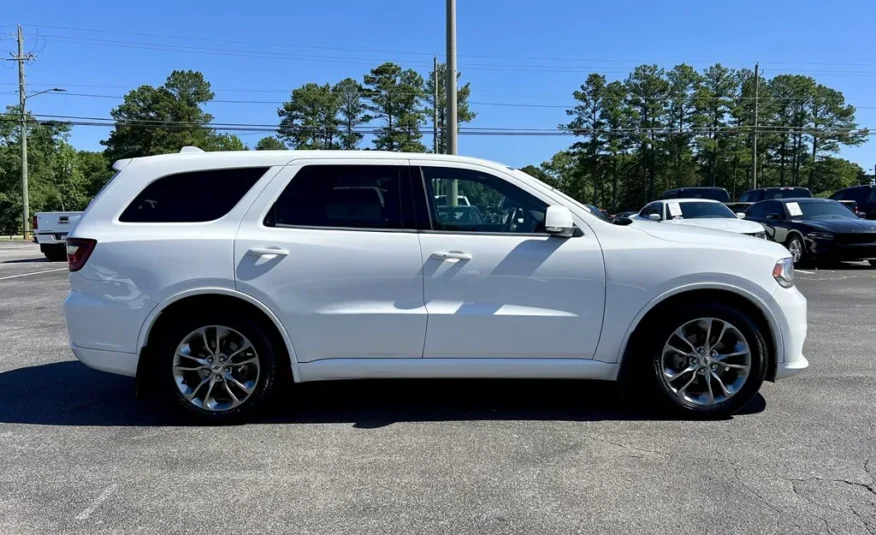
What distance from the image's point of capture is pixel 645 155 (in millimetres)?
61156

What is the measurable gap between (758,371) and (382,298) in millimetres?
2525

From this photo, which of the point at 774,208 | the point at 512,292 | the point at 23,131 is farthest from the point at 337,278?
the point at 23,131

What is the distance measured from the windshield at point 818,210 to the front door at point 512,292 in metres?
12.6

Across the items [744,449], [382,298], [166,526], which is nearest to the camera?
[166,526]

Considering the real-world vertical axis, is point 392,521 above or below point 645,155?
below

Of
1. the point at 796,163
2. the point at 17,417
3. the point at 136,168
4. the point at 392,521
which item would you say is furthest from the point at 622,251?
the point at 796,163

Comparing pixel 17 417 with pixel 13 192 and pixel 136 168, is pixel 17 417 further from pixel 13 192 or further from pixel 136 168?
pixel 13 192

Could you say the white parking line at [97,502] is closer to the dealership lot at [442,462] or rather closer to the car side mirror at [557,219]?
the dealership lot at [442,462]

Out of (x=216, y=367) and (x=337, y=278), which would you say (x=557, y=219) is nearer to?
(x=337, y=278)

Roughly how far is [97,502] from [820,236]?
14414mm

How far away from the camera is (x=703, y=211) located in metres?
13.5

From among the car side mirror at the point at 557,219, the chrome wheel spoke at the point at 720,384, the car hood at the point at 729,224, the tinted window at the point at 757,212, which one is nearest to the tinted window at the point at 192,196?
the car side mirror at the point at 557,219

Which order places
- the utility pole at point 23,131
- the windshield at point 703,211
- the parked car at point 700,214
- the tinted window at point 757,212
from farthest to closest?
the utility pole at point 23,131 < the tinted window at point 757,212 < the windshield at point 703,211 < the parked car at point 700,214

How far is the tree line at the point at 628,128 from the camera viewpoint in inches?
2216
